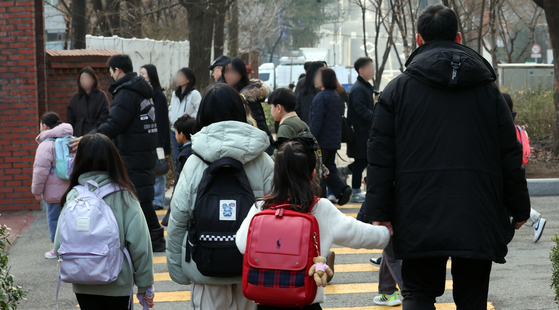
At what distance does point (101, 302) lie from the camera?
12.5 feet

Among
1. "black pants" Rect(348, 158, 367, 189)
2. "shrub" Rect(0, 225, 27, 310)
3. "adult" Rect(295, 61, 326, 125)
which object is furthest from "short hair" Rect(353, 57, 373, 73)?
"shrub" Rect(0, 225, 27, 310)

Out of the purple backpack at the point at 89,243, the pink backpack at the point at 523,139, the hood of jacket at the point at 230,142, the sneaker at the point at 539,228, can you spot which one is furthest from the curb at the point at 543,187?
the purple backpack at the point at 89,243

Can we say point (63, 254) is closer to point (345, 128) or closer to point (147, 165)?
point (147, 165)

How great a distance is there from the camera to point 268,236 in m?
3.03

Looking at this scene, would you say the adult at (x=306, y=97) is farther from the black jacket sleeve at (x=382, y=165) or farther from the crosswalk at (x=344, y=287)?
the black jacket sleeve at (x=382, y=165)

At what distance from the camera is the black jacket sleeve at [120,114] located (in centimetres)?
647

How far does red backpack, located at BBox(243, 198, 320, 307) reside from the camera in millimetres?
2988

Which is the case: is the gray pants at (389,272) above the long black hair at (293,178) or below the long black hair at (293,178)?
below

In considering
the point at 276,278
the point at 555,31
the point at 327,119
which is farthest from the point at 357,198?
the point at 276,278

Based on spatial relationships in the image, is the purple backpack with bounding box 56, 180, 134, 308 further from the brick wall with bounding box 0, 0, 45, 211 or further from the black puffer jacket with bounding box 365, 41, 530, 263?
the brick wall with bounding box 0, 0, 45, 211

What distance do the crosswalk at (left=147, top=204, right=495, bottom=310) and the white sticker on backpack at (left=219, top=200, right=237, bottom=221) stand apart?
2316 mm

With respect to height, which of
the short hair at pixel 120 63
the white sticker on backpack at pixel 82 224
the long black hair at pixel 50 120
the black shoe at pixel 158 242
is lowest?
the black shoe at pixel 158 242

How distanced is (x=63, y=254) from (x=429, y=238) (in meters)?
2.04

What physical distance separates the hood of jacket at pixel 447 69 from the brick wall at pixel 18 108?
7.38 meters
